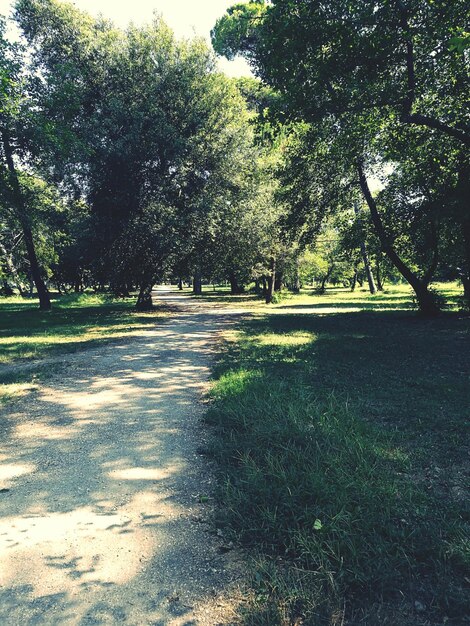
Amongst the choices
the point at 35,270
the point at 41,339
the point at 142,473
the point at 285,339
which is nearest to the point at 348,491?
the point at 142,473

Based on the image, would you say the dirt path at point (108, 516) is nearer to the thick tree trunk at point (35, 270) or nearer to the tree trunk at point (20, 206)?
the tree trunk at point (20, 206)

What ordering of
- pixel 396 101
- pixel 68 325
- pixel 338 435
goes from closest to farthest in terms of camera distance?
pixel 338 435 → pixel 396 101 → pixel 68 325

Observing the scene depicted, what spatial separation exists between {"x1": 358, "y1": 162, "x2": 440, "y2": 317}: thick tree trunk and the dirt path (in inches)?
552

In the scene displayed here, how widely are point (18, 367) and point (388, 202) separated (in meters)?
16.6

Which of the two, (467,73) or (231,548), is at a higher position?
(467,73)

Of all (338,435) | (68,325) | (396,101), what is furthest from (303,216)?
(338,435)

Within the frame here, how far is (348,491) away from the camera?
3.50m

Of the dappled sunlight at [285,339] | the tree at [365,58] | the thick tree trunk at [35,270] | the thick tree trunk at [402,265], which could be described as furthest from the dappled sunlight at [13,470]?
the thick tree trunk at [35,270]

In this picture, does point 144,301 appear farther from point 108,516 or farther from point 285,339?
point 108,516

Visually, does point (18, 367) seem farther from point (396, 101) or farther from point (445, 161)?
point (445, 161)

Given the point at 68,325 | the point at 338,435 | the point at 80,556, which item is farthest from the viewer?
the point at 68,325

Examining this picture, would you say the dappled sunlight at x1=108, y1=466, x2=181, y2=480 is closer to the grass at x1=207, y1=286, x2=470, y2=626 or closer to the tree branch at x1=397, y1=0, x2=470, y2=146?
the grass at x1=207, y1=286, x2=470, y2=626

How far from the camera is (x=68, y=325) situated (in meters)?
17.0

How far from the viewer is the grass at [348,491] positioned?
8.16ft
